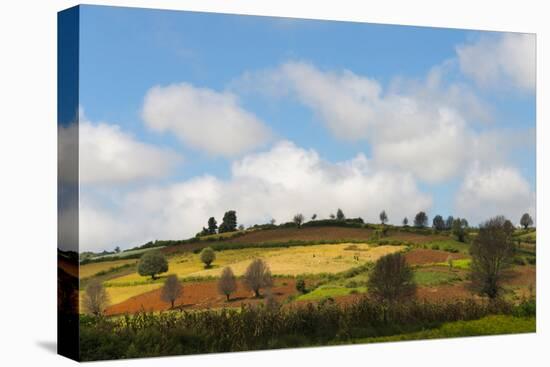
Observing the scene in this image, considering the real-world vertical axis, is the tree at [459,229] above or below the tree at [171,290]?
above

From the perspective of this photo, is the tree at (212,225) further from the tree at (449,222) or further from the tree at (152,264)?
the tree at (449,222)

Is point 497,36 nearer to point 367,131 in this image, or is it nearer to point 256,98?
point 367,131

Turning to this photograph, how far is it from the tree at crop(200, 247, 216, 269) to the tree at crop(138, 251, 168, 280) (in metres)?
0.56

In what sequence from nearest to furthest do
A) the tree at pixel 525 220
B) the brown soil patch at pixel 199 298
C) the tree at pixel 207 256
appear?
the brown soil patch at pixel 199 298 → the tree at pixel 207 256 → the tree at pixel 525 220

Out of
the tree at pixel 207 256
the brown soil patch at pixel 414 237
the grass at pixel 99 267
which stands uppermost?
the brown soil patch at pixel 414 237

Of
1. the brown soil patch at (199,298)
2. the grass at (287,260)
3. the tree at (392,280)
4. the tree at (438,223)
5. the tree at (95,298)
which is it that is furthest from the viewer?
the tree at (438,223)

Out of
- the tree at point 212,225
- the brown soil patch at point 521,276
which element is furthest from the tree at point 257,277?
the brown soil patch at point 521,276

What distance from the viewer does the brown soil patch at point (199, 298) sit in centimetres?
1405

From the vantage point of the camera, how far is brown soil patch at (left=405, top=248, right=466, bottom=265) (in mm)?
16047

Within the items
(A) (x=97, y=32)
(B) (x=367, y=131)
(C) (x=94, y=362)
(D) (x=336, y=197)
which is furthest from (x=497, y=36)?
(C) (x=94, y=362)

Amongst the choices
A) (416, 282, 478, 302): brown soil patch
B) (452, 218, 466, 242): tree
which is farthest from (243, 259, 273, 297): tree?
(452, 218, 466, 242): tree

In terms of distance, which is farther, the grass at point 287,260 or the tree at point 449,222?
the tree at point 449,222

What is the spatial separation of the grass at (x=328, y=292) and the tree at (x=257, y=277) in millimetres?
615

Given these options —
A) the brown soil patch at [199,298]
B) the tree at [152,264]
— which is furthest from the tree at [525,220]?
the tree at [152,264]
